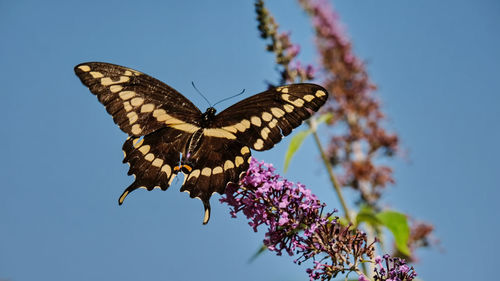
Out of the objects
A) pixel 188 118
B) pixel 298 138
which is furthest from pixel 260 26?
pixel 188 118

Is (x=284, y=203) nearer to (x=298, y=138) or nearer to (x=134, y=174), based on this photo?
Result: (x=134, y=174)

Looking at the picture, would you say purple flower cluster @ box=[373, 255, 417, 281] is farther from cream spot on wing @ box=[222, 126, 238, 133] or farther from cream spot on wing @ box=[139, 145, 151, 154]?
cream spot on wing @ box=[139, 145, 151, 154]

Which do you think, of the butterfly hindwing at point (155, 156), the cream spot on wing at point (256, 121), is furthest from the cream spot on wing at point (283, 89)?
the butterfly hindwing at point (155, 156)

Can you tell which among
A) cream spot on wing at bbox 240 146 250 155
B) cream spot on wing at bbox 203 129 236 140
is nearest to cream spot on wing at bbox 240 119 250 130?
cream spot on wing at bbox 203 129 236 140

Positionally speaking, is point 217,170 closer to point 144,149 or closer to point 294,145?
point 144,149

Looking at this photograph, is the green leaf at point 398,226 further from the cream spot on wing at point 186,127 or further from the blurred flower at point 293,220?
the cream spot on wing at point 186,127

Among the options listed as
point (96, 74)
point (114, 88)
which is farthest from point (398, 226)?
point (96, 74)
